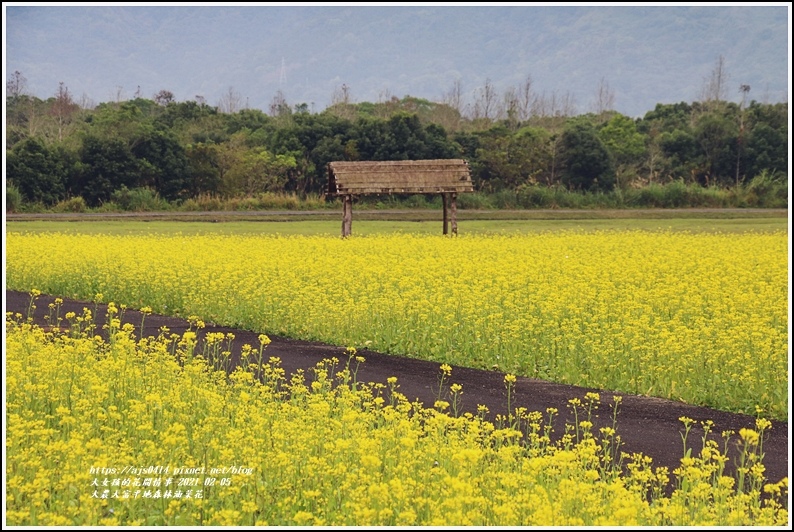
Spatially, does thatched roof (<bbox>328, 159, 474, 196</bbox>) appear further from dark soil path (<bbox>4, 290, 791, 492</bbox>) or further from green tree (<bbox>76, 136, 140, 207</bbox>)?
green tree (<bbox>76, 136, 140, 207</bbox>)

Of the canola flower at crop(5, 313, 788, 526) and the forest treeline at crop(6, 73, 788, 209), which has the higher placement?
the forest treeline at crop(6, 73, 788, 209)

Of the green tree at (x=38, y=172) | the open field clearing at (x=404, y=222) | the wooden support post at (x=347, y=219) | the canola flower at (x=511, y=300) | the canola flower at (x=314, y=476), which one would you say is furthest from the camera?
the green tree at (x=38, y=172)

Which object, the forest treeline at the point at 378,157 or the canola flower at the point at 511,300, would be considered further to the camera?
the forest treeline at the point at 378,157

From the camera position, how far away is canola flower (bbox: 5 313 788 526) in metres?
5.75

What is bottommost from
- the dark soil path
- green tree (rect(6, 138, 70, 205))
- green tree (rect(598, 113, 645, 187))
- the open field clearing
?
the dark soil path

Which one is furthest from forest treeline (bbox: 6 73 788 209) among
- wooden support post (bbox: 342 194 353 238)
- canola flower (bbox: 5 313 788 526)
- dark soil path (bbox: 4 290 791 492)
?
canola flower (bbox: 5 313 788 526)

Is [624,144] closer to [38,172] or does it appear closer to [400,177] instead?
[400,177]

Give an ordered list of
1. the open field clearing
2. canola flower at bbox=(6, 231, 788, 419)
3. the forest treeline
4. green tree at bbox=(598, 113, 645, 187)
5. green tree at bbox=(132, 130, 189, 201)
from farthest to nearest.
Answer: green tree at bbox=(598, 113, 645, 187) → green tree at bbox=(132, 130, 189, 201) → the forest treeline → the open field clearing → canola flower at bbox=(6, 231, 788, 419)

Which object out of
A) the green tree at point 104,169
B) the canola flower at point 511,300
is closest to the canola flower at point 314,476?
the canola flower at point 511,300

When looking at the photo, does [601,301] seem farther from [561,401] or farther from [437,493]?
[437,493]

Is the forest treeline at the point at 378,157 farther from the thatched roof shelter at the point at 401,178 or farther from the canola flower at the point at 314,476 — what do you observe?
the canola flower at the point at 314,476

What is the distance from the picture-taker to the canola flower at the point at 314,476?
18.9ft

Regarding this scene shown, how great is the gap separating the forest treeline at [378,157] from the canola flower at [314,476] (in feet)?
146

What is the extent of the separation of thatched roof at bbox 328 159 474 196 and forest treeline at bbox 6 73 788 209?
57.0ft
